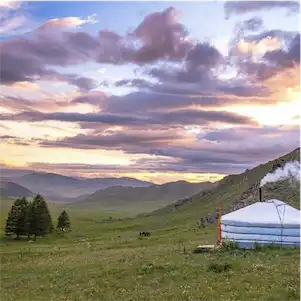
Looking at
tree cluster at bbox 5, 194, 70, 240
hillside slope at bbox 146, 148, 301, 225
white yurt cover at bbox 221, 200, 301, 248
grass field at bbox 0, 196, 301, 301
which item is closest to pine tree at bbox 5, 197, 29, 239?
tree cluster at bbox 5, 194, 70, 240

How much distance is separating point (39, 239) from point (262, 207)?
1870 inches

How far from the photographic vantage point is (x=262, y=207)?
34.1 metres

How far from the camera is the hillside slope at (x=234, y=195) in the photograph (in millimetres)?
75250

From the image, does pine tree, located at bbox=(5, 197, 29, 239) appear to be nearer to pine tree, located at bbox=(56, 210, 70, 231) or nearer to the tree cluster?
the tree cluster

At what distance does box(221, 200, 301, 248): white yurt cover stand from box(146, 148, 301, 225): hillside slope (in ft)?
127

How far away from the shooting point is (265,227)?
32250 millimetres

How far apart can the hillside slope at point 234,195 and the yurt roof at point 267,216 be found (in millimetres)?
38339

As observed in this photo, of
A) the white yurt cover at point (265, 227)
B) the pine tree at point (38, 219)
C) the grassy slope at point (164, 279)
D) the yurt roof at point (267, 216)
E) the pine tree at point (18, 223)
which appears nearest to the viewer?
the grassy slope at point (164, 279)

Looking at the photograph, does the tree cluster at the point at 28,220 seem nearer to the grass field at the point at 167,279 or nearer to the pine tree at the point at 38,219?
the pine tree at the point at 38,219

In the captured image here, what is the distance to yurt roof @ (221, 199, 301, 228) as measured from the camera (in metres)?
32.2

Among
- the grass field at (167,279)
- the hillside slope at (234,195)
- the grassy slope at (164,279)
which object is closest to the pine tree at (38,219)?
the hillside slope at (234,195)

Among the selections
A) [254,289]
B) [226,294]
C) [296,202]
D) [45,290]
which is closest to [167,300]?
[226,294]

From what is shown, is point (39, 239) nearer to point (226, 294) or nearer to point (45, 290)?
point (45, 290)

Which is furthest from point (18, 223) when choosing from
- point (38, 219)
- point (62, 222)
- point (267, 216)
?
point (267, 216)
